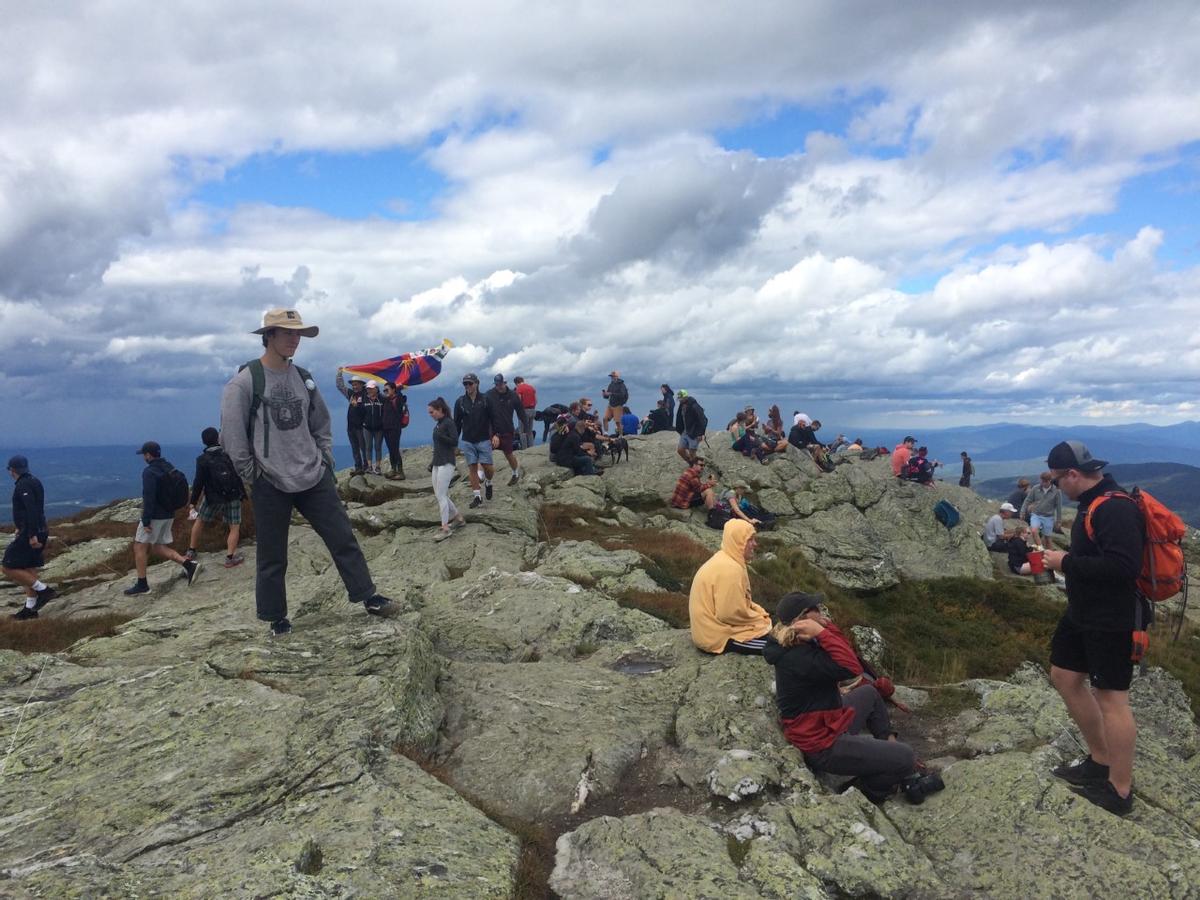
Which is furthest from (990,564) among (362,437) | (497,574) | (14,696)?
(14,696)

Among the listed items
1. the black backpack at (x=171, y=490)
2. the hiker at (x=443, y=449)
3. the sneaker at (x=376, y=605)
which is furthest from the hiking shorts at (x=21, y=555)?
the sneaker at (x=376, y=605)

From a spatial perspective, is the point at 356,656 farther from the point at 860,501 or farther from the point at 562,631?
the point at 860,501

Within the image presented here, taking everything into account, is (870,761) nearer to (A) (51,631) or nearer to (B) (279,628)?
(B) (279,628)

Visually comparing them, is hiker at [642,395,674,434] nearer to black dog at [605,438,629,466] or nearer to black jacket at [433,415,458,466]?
black dog at [605,438,629,466]

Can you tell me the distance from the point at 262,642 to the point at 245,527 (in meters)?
14.0

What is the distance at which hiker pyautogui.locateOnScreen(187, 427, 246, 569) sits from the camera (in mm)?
17000

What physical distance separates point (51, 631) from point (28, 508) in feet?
9.79

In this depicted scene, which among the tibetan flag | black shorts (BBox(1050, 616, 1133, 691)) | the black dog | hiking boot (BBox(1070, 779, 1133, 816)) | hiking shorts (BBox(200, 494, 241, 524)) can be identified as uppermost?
the tibetan flag

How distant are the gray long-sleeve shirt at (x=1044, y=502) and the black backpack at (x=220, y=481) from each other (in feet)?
110

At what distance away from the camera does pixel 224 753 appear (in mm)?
6391

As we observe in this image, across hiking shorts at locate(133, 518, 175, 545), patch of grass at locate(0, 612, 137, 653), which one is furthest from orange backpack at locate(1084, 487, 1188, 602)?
hiking shorts at locate(133, 518, 175, 545)

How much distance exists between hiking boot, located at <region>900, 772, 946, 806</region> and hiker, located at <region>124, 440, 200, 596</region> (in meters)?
15.9

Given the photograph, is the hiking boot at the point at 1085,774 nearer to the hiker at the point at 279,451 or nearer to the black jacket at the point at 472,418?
the hiker at the point at 279,451

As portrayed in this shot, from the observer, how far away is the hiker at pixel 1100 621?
636 centimetres
